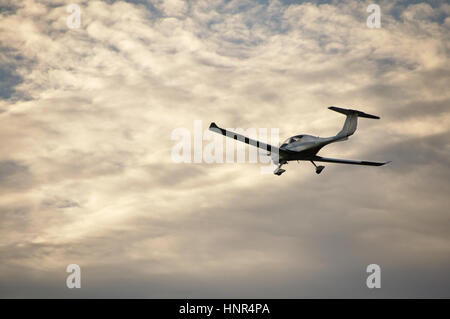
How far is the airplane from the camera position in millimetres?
39375

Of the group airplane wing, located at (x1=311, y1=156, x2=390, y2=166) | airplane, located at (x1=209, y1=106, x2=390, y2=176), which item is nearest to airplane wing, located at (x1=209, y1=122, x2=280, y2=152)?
airplane, located at (x1=209, y1=106, x2=390, y2=176)

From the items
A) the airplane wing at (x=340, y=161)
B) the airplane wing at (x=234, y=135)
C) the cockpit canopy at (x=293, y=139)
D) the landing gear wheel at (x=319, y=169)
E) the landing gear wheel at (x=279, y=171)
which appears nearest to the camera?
the airplane wing at (x=234, y=135)

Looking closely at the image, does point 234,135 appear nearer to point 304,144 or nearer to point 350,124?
point 304,144

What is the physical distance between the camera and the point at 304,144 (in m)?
41.6

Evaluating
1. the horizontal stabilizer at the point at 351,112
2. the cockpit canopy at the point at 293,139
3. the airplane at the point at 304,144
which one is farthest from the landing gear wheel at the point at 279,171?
the horizontal stabilizer at the point at 351,112

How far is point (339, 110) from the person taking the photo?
39.4 m

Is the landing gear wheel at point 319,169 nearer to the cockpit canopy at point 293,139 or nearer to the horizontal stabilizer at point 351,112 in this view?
the cockpit canopy at point 293,139

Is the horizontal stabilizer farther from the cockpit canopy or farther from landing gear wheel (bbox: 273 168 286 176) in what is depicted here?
landing gear wheel (bbox: 273 168 286 176)

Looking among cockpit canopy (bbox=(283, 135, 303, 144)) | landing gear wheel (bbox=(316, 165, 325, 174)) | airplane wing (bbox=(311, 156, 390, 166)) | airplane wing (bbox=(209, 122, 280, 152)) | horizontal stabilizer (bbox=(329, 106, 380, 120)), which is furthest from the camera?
airplane wing (bbox=(311, 156, 390, 166))

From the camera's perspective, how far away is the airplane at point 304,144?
39375 millimetres
